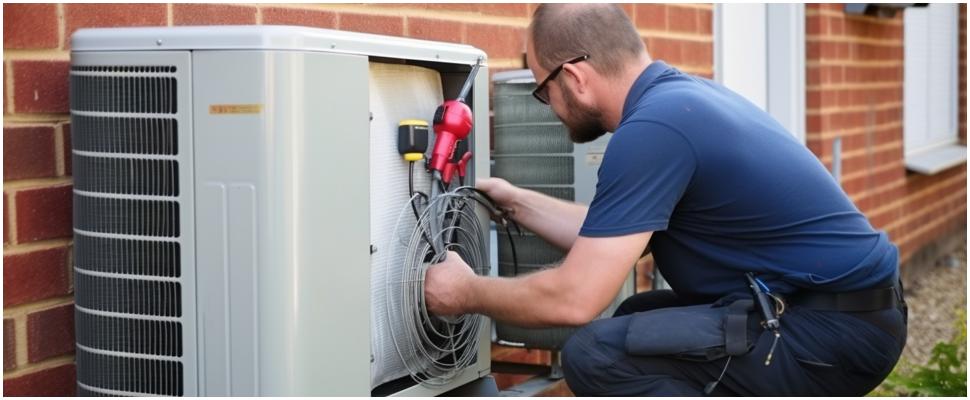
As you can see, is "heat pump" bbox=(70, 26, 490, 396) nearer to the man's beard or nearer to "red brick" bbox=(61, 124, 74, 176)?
"red brick" bbox=(61, 124, 74, 176)

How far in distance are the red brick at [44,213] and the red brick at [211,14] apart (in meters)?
0.46

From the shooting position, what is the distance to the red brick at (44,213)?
8.50ft

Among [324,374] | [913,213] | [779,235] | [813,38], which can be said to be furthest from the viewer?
[913,213]

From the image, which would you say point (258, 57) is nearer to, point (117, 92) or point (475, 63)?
point (117, 92)

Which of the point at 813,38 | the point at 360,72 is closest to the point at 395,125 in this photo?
the point at 360,72

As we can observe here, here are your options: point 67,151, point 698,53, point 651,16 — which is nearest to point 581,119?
point 67,151

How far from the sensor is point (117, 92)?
249 centimetres

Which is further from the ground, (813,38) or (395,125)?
(813,38)

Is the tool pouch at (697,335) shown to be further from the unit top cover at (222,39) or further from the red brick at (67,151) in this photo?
the red brick at (67,151)

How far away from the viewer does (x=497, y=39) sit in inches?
156

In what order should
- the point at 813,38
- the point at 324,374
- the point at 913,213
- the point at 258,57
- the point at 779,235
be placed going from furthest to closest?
the point at 913,213 → the point at 813,38 → the point at 779,235 → the point at 324,374 → the point at 258,57

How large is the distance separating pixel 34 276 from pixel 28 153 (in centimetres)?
25

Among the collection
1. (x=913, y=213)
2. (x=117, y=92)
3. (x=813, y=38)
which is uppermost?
(x=813, y=38)

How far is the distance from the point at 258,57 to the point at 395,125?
517 mm
